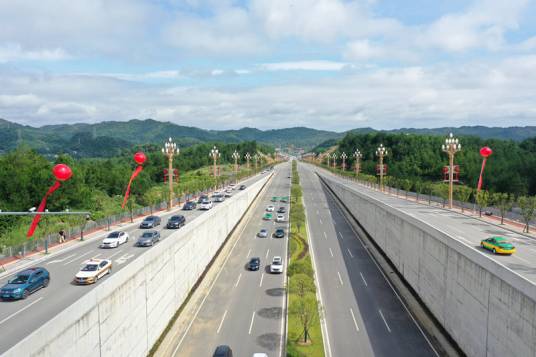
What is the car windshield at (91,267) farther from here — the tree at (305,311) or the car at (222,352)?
the tree at (305,311)

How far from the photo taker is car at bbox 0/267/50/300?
22.2 metres

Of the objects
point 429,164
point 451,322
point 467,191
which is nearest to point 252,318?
point 451,322

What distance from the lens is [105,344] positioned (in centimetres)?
2116

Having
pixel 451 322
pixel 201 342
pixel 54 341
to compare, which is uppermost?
pixel 54 341

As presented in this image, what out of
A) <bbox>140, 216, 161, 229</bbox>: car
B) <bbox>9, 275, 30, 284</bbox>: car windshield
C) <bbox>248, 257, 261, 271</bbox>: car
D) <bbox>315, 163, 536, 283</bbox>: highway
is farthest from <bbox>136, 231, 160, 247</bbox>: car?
<bbox>315, 163, 536, 283</bbox>: highway

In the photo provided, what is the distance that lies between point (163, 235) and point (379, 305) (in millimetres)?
21877

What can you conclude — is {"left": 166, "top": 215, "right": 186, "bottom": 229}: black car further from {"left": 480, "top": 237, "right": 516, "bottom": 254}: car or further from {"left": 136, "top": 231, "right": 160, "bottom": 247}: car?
{"left": 480, "top": 237, "right": 516, "bottom": 254}: car

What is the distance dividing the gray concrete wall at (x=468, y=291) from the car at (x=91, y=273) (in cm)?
2406

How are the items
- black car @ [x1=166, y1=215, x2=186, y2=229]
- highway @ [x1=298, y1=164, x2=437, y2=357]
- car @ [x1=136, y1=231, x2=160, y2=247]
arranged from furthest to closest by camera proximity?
black car @ [x1=166, y1=215, x2=186, y2=229] → car @ [x1=136, y1=231, x2=160, y2=247] → highway @ [x1=298, y1=164, x2=437, y2=357]

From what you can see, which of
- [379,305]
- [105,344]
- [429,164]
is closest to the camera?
[105,344]

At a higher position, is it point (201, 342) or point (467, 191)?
point (467, 191)

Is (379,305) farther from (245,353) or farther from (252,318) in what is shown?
(245,353)

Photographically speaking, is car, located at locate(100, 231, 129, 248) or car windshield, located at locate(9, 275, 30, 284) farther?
car, located at locate(100, 231, 129, 248)

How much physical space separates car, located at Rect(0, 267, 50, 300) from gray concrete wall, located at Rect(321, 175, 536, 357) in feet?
86.7
